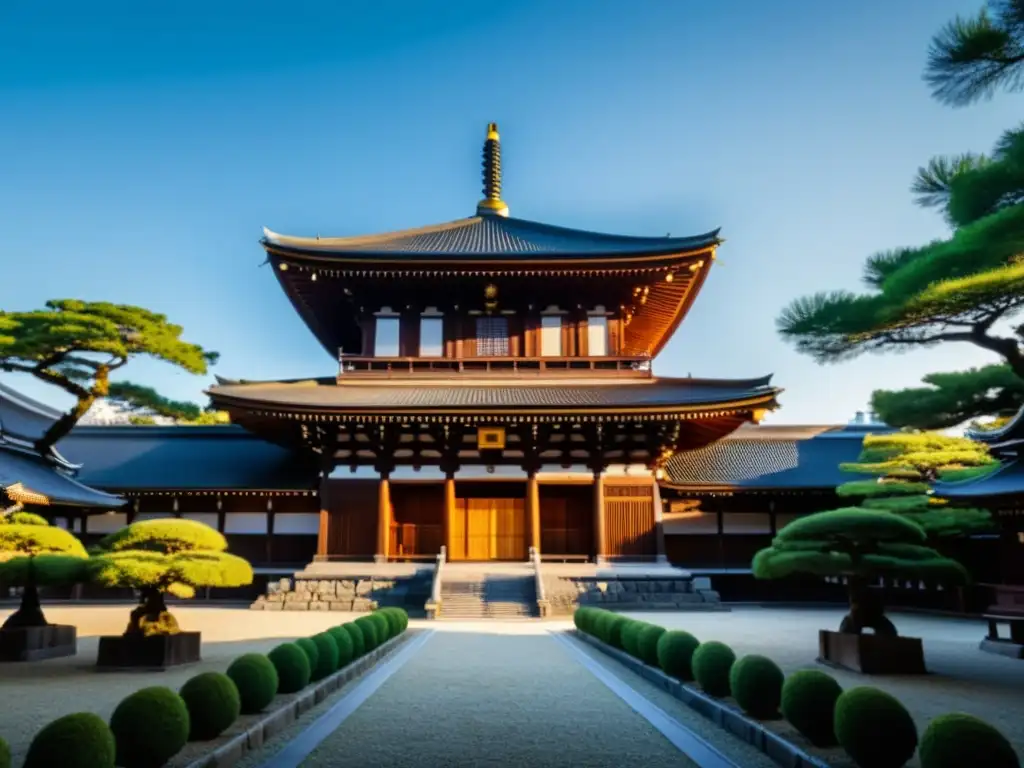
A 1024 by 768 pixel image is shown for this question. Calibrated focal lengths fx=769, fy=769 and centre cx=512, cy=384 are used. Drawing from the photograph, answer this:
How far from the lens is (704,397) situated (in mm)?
26719

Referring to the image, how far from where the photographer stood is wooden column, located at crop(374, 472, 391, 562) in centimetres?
2664

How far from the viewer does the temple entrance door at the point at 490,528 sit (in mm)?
29672

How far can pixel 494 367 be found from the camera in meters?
30.0

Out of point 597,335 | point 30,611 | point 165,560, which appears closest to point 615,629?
point 165,560

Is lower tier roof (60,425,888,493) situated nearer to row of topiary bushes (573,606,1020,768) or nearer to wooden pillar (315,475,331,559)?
wooden pillar (315,475,331,559)

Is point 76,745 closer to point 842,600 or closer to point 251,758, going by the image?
point 251,758

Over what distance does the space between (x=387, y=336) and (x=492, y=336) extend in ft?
13.9

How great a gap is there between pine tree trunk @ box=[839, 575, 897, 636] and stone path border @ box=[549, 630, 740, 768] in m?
4.71

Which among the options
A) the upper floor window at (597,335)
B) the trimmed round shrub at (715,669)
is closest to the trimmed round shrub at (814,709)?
the trimmed round shrub at (715,669)

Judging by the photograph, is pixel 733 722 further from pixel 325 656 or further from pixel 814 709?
pixel 325 656

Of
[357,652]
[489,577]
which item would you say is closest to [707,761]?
[357,652]

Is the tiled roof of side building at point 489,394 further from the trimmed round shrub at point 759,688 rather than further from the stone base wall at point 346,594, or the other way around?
the trimmed round shrub at point 759,688

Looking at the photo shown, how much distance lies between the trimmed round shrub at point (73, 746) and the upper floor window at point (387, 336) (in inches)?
1001

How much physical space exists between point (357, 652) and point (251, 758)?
5633 mm
